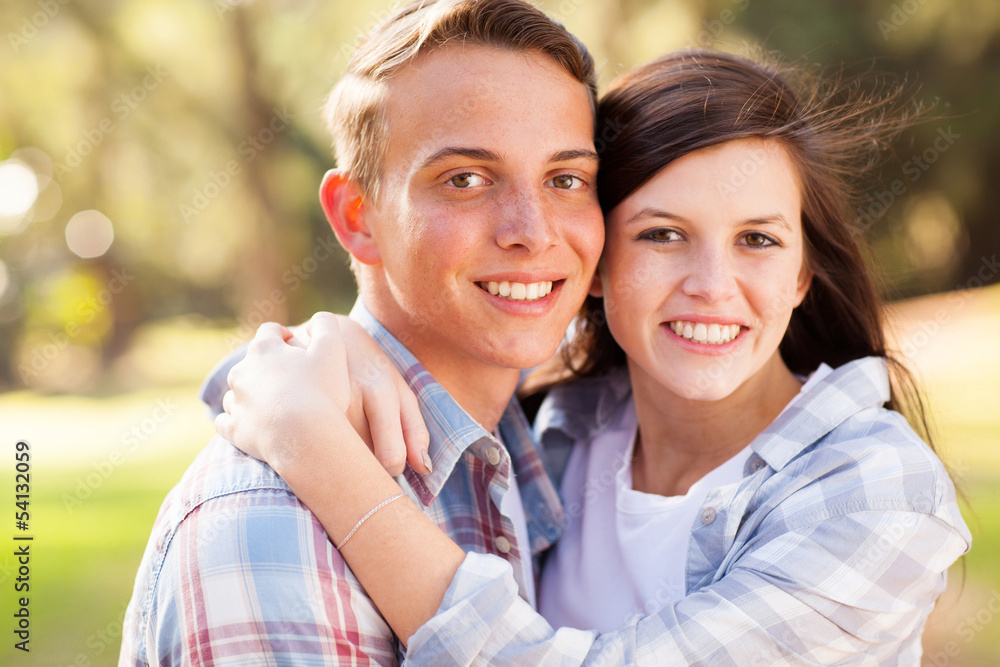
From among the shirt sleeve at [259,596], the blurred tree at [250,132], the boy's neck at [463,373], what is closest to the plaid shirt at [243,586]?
the shirt sleeve at [259,596]

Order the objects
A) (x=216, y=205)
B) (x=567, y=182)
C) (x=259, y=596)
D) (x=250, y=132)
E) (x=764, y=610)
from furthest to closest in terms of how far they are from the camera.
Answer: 1. (x=216, y=205)
2. (x=250, y=132)
3. (x=567, y=182)
4. (x=764, y=610)
5. (x=259, y=596)

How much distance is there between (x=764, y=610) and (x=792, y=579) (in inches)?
3.8

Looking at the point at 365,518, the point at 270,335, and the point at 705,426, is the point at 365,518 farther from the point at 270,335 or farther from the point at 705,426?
the point at 705,426

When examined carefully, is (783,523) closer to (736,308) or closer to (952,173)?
(736,308)

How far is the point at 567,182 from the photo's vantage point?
7.59 feet

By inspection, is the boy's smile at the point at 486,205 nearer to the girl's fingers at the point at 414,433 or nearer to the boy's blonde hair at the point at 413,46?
the boy's blonde hair at the point at 413,46

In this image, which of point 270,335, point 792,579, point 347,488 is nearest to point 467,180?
point 270,335

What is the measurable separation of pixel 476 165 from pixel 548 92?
1.05 ft

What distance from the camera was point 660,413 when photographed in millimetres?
2652

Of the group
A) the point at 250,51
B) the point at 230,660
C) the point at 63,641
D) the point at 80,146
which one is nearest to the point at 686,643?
the point at 230,660

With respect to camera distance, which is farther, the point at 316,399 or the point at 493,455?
the point at 493,455

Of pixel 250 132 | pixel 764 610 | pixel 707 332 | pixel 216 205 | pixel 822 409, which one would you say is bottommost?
pixel 764 610

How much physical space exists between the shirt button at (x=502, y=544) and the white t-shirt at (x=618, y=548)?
324mm

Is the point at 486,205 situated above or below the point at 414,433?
above
